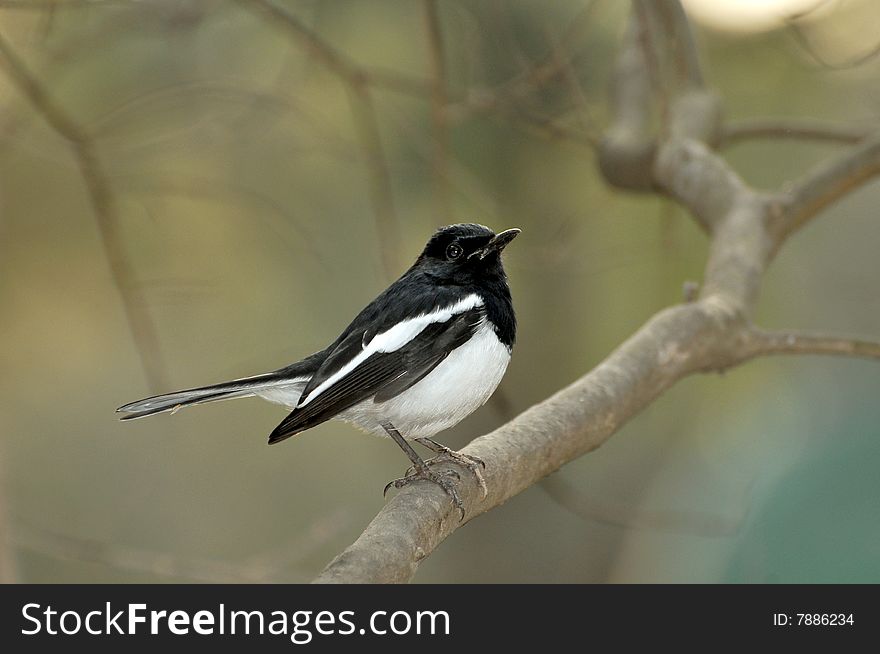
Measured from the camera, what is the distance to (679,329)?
11.7 ft

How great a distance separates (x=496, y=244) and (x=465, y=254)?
0.15 meters

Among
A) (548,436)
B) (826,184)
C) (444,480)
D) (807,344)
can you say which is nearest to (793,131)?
A: (826,184)

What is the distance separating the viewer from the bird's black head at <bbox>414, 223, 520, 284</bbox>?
3490 mm

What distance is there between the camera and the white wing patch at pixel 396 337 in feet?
10.5

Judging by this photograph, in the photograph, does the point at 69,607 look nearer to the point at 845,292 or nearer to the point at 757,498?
the point at 757,498

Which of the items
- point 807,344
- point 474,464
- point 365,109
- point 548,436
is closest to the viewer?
point 474,464

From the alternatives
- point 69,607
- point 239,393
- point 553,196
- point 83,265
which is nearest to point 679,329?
point 239,393

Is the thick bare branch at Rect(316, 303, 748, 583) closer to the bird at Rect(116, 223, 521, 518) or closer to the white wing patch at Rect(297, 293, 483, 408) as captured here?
the bird at Rect(116, 223, 521, 518)

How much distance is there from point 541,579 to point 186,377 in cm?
416

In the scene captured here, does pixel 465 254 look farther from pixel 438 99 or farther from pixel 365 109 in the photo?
pixel 365 109

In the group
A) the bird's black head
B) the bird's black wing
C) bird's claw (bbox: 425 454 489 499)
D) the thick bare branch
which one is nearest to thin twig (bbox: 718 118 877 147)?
the thick bare branch

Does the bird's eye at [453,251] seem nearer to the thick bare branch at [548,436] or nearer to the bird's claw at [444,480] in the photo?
the thick bare branch at [548,436]

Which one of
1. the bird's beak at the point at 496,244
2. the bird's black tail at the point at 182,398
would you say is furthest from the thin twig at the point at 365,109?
the bird's black tail at the point at 182,398

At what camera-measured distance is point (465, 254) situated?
139 inches
